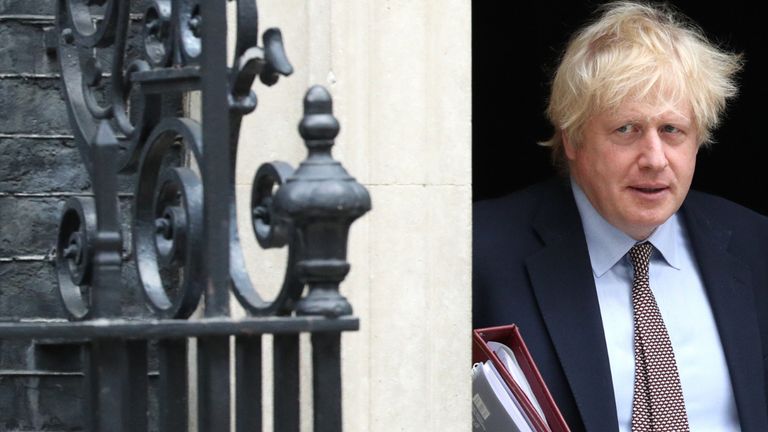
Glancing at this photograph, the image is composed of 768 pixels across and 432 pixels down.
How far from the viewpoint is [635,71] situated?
3.95 m

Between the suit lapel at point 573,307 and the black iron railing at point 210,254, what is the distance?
1.79m

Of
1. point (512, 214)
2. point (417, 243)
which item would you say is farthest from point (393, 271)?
point (512, 214)

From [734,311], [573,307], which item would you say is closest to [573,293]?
[573,307]

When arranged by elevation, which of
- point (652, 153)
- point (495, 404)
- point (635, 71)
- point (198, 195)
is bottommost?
point (495, 404)

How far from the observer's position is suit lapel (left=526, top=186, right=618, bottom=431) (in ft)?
12.3

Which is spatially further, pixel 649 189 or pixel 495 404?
pixel 649 189

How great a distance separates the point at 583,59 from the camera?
4102 millimetres

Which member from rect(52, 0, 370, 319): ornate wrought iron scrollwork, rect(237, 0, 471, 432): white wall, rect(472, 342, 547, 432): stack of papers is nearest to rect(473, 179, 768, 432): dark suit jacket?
rect(472, 342, 547, 432): stack of papers

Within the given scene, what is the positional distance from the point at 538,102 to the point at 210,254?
3.90 meters

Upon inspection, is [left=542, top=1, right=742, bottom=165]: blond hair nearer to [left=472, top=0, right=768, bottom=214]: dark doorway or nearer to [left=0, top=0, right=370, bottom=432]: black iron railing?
[left=472, top=0, right=768, bottom=214]: dark doorway

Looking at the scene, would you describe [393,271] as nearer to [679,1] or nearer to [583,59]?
[583,59]

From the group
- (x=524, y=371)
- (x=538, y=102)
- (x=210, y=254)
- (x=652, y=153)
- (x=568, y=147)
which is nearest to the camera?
(x=210, y=254)

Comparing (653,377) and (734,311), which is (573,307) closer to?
(653,377)

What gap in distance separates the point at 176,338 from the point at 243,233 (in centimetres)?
99
